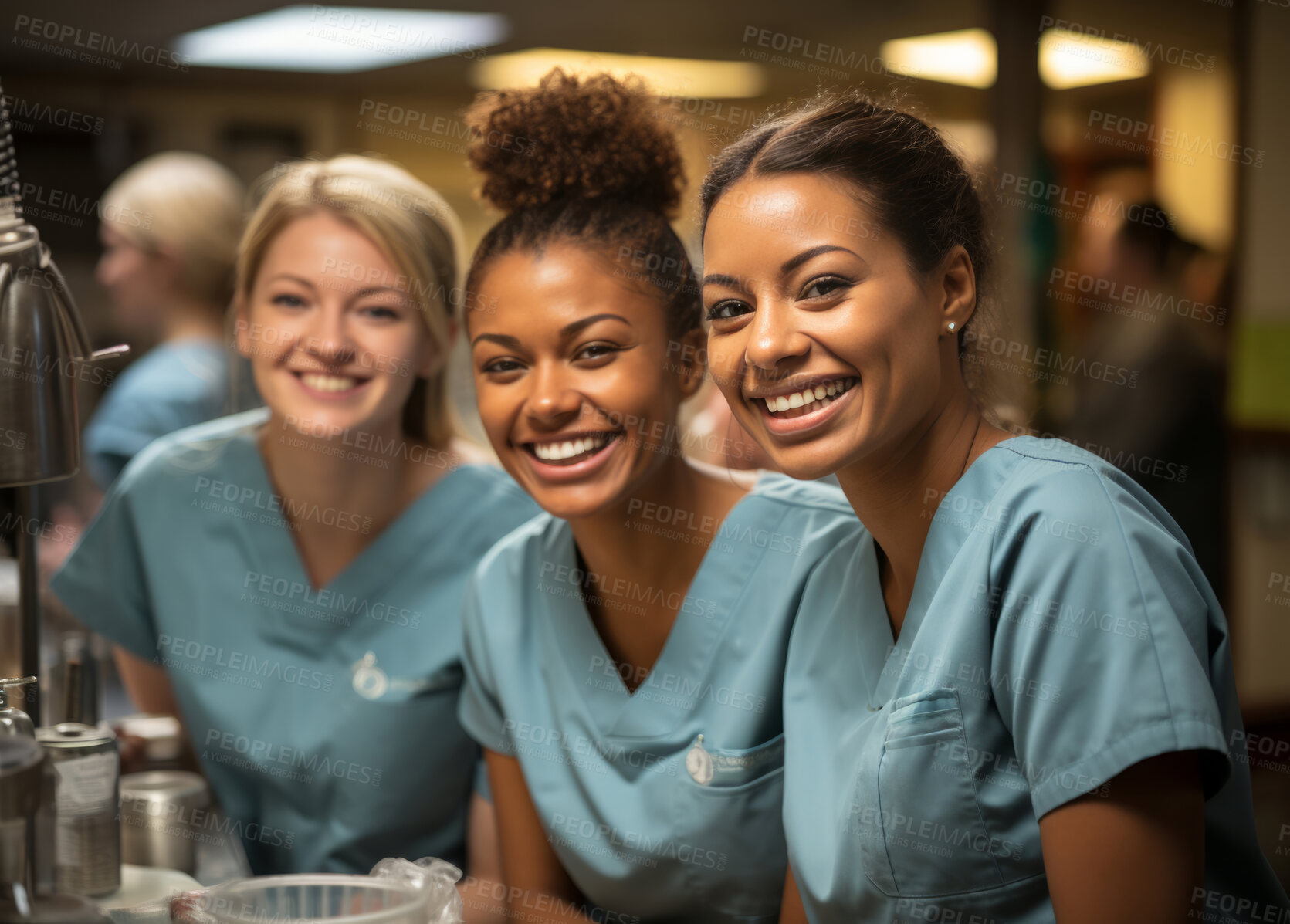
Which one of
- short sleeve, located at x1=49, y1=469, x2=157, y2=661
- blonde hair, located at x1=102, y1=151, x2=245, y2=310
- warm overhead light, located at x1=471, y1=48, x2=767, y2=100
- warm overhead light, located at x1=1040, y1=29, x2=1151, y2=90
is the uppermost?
warm overhead light, located at x1=471, y1=48, x2=767, y2=100

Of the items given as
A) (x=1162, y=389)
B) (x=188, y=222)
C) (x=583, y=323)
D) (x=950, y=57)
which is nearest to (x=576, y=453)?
(x=583, y=323)

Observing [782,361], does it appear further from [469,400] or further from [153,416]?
[153,416]

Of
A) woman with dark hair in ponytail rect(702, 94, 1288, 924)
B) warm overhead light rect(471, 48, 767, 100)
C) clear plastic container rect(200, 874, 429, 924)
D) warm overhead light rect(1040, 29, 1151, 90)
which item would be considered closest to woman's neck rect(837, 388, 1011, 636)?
woman with dark hair in ponytail rect(702, 94, 1288, 924)

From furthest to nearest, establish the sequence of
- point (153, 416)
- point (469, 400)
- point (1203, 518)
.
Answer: point (1203, 518)
point (153, 416)
point (469, 400)

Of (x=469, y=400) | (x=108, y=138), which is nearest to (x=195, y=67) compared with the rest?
(x=108, y=138)

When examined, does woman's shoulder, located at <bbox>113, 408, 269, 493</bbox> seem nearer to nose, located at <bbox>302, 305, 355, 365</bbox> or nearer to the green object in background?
nose, located at <bbox>302, 305, 355, 365</bbox>

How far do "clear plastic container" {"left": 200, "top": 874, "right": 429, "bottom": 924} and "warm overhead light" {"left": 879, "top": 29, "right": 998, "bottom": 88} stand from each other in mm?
3136

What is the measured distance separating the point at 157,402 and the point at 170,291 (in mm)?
298

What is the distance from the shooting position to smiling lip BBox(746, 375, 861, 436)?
36.2 inches

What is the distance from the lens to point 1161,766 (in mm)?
803

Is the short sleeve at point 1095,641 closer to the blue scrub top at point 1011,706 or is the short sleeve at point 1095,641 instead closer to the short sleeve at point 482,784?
the blue scrub top at point 1011,706

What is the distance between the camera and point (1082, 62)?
140 inches

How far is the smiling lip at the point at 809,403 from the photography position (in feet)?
3.02

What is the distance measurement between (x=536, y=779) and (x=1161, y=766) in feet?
2.12
